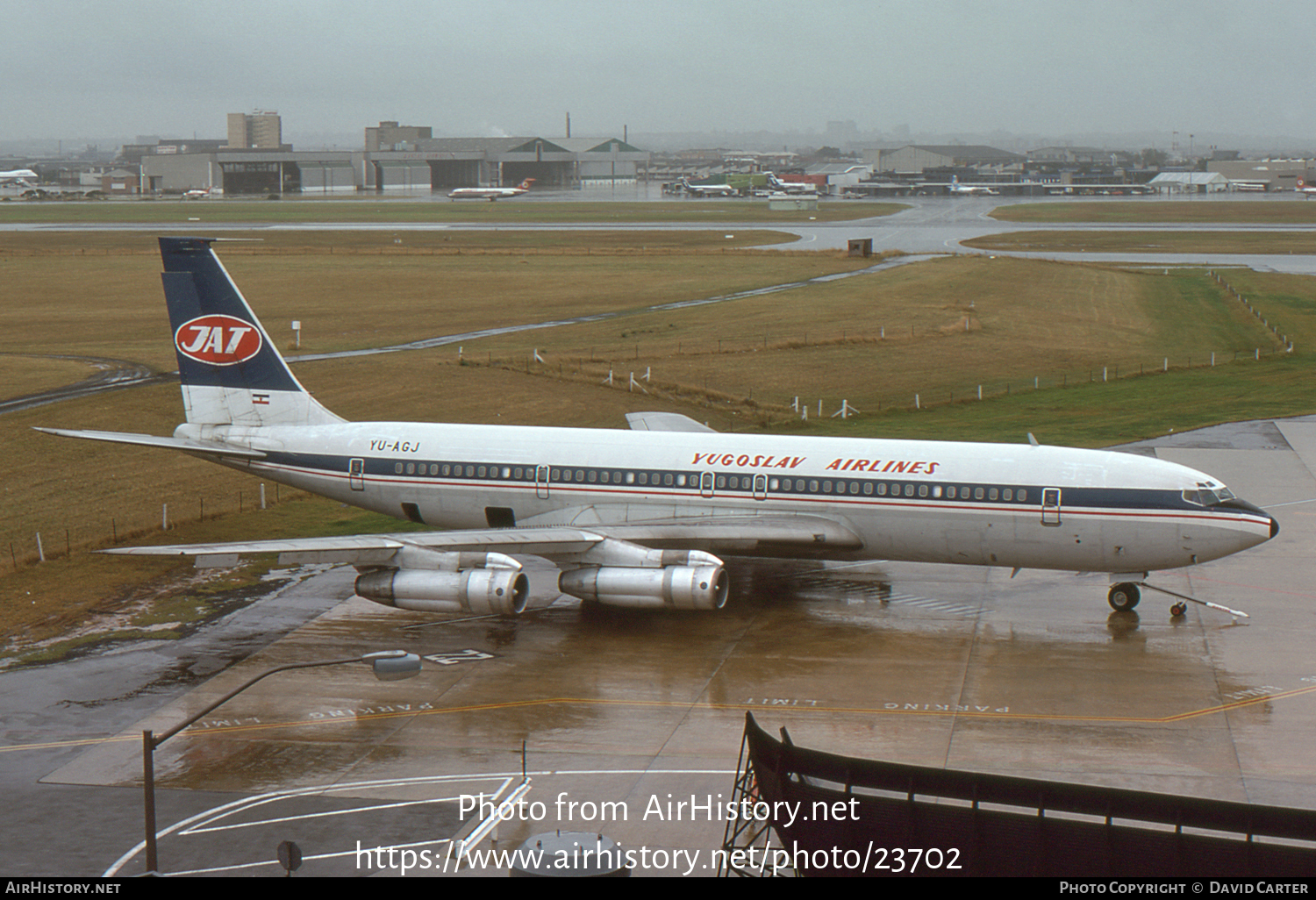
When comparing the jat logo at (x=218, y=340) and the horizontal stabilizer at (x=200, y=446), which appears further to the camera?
the jat logo at (x=218, y=340)

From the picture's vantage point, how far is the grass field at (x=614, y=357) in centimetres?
5322

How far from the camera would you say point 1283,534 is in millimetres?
47250

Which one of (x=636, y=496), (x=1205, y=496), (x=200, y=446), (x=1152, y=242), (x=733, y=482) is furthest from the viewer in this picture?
(x=1152, y=242)

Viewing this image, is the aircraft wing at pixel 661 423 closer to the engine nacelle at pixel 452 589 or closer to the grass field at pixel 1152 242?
the engine nacelle at pixel 452 589

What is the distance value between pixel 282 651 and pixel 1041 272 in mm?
115312

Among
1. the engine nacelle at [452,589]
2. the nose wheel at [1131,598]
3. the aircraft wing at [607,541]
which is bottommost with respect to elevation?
the nose wheel at [1131,598]

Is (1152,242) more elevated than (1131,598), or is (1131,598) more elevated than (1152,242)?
(1152,242)

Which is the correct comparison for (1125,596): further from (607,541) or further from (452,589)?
(452,589)

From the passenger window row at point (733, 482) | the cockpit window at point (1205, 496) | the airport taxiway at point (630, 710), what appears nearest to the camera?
the airport taxiway at point (630, 710)

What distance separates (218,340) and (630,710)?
21.8 meters

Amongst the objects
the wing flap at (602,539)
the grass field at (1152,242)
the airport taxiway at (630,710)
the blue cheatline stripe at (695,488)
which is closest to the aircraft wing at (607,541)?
→ the wing flap at (602,539)

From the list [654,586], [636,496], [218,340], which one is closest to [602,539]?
[654,586]

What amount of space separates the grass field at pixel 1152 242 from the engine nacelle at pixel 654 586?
456 feet

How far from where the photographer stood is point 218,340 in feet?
146
